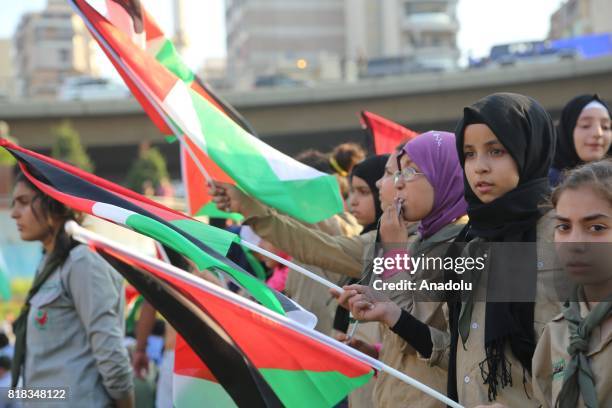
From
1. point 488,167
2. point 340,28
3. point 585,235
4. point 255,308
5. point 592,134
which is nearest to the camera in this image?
point 585,235

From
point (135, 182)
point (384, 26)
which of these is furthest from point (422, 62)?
point (384, 26)

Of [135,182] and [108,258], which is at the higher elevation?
[108,258]

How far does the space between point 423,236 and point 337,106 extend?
1407 inches

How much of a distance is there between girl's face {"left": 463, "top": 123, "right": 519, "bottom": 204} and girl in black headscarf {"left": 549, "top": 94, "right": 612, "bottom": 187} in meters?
2.03

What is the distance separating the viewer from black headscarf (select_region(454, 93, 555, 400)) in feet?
11.3

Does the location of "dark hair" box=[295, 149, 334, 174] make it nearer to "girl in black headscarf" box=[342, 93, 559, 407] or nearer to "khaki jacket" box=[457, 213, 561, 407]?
"girl in black headscarf" box=[342, 93, 559, 407]

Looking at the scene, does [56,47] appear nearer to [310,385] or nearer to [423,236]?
[423,236]

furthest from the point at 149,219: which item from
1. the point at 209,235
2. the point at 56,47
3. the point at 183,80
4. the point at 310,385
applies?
the point at 56,47

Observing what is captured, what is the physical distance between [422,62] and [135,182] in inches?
498

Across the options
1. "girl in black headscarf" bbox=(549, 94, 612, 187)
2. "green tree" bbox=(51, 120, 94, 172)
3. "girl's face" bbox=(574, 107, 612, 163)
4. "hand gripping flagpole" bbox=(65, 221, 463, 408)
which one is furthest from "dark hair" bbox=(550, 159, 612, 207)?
"green tree" bbox=(51, 120, 94, 172)

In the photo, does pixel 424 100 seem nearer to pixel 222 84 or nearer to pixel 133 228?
pixel 222 84

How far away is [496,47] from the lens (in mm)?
39219

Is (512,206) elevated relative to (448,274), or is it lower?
elevated

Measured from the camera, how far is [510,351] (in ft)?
11.4
